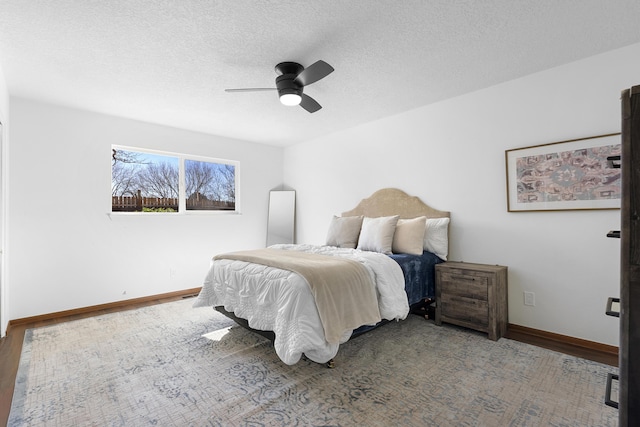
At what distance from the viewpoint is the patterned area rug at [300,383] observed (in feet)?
Result: 5.68

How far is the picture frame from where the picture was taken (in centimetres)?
248

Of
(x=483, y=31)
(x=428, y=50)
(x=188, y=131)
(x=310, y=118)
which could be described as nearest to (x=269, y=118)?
(x=310, y=118)

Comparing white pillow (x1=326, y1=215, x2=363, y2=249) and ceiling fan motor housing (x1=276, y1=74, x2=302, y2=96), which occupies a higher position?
ceiling fan motor housing (x1=276, y1=74, x2=302, y2=96)

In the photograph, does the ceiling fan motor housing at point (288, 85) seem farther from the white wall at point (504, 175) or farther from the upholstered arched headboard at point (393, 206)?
the upholstered arched headboard at point (393, 206)

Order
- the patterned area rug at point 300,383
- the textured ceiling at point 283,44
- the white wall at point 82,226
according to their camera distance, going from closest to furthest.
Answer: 1. the patterned area rug at point 300,383
2. the textured ceiling at point 283,44
3. the white wall at point 82,226

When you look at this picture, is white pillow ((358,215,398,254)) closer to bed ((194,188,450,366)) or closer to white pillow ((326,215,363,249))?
bed ((194,188,450,366))

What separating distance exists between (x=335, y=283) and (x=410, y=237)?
1.34 meters

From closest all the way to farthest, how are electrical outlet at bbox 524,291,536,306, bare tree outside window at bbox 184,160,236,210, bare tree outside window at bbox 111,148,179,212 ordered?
electrical outlet at bbox 524,291,536,306 < bare tree outside window at bbox 111,148,179,212 < bare tree outside window at bbox 184,160,236,210

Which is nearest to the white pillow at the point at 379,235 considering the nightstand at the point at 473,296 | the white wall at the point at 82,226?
the nightstand at the point at 473,296

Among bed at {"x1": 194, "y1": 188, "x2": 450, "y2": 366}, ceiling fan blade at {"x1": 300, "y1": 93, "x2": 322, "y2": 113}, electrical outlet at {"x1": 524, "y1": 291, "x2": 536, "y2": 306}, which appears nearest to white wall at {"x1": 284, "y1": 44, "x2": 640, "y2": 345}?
electrical outlet at {"x1": 524, "y1": 291, "x2": 536, "y2": 306}

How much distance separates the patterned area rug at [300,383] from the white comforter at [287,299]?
0.83ft

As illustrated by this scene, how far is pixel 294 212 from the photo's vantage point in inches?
217

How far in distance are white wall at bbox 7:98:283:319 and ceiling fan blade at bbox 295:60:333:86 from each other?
9.19 ft

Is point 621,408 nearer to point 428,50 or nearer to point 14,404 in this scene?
point 428,50
